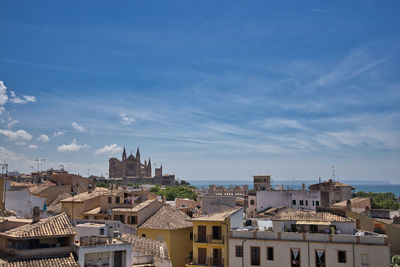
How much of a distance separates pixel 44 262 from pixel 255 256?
17264 millimetres

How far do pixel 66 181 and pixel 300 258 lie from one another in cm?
4765

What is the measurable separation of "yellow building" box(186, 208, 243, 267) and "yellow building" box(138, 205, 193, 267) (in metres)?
2.90

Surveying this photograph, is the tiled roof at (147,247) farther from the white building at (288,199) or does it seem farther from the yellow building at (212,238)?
the white building at (288,199)

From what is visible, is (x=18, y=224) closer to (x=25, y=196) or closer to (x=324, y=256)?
(x=25, y=196)

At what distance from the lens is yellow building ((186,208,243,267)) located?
35.3 m

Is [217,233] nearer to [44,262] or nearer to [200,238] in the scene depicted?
[200,238]

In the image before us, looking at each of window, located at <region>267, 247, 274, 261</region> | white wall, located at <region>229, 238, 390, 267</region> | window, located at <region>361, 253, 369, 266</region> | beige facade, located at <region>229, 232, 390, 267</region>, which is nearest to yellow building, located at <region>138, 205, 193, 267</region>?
beige facade, located at <region>229, 232, 390, 267</region>

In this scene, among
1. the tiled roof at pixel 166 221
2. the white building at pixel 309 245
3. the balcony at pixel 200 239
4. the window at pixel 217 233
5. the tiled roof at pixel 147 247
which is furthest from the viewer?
the tiled roof at pixel 166 221

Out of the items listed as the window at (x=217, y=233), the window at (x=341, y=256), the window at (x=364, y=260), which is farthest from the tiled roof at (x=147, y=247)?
the window at (x=364, y=260)

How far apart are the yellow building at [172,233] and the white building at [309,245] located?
338 inches

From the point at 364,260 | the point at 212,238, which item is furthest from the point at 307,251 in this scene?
the point at 212,238

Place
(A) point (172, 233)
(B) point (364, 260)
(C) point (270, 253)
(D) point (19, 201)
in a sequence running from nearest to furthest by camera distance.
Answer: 1. (B) point (364, 260)
2. (C) point (270, 253)
3. (A) point (172, 233)
4. (D) point (19, 201)

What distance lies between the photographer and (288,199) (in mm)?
64438

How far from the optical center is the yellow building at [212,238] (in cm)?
3531
